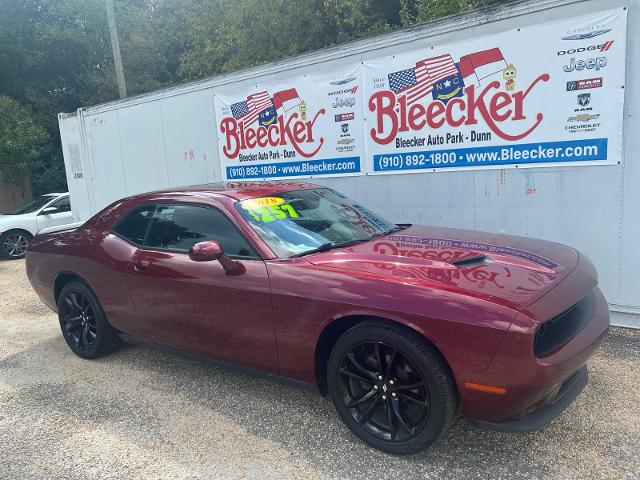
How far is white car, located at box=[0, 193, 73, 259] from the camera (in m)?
10.5

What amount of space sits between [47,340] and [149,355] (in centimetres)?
139

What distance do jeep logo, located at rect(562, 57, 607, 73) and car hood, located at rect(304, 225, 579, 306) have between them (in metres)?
1.88

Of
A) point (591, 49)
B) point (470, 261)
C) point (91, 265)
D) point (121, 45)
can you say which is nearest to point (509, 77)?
point (591, 49)

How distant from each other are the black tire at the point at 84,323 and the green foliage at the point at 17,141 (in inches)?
546

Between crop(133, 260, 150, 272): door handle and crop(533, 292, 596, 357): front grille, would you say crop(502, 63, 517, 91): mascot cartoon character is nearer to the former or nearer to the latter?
crop(533, 292, 596, 357): front grille

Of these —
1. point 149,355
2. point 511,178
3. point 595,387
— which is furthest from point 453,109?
point 149,355

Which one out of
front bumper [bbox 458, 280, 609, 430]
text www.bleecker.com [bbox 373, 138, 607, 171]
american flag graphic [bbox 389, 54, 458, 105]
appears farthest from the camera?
american flag graphic [bbox 389, 54, 458, 105]

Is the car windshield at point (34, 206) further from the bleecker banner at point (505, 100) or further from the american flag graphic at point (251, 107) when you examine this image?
the bleecker banner at point (505, 100)

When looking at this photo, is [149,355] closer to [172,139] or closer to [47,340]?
[47,340]

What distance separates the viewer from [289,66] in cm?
630

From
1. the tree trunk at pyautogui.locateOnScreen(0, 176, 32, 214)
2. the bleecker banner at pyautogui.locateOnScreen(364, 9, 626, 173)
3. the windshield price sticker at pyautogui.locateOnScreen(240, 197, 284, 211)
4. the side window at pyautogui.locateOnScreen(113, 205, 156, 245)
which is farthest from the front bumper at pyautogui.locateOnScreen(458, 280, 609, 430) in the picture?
the tree trunk at pyautogui.locateOnScreen(0, 176, 32, 214)

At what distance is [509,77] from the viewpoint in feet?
15.5

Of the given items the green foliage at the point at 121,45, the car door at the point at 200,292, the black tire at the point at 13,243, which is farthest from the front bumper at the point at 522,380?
the green foliage at the point at 121,45

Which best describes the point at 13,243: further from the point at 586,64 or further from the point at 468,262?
the point at 586,64
